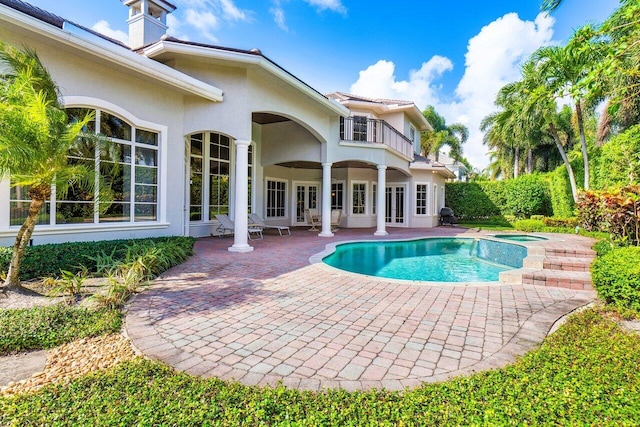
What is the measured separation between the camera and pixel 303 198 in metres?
20.8

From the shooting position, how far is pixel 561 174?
18.8 meters

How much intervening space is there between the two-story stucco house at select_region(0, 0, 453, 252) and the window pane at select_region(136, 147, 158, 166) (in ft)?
0.09

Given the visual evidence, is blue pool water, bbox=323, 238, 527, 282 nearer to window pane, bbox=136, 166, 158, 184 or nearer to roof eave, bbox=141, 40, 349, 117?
window pane, bbox=136, 166, 158, 184

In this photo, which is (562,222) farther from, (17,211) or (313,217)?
(17,211)

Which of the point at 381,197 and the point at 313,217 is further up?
the point at 381,197

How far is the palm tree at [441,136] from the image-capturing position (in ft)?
111

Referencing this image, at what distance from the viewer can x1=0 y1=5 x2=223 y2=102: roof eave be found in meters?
5.99

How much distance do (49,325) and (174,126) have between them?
7080mm

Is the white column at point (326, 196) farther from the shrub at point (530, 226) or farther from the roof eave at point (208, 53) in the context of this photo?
the shrub at point (530, 226)

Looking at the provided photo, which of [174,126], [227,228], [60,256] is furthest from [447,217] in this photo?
[60,256]

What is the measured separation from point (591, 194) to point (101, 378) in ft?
54.4

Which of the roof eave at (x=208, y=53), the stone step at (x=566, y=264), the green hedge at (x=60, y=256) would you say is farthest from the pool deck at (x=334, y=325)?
the roof eave at (x=208, y=53)

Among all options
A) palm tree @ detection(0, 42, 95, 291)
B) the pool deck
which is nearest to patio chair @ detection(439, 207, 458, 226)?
the pool deck

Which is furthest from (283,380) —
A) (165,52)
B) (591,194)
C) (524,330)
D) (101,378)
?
(591,194)
